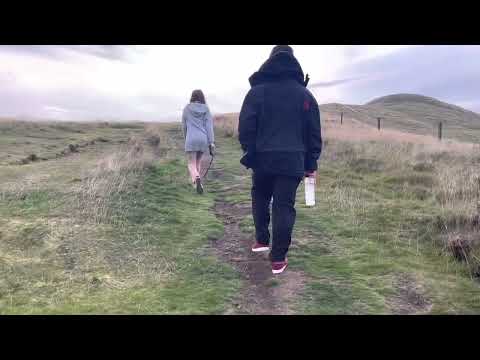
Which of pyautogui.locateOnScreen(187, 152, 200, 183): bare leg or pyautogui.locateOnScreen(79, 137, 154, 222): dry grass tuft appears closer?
pyautogui.locateOnScreen(79, 137, 154, 222): dry grass tuft

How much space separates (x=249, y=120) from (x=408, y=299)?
251 centimetres

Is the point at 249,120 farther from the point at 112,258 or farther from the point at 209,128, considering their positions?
the point at 209,128

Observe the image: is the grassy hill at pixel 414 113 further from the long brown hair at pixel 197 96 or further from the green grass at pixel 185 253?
the green grass at pixel 185 253

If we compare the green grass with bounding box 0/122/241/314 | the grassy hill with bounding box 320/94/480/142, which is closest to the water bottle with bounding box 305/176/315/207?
the green grass with bounding box 0/122/241/314

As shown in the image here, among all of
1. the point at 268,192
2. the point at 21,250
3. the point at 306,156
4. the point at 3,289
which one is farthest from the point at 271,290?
the point at 21,250

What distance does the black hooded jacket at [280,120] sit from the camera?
4711mm

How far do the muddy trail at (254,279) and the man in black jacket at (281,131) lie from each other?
0.22 meters

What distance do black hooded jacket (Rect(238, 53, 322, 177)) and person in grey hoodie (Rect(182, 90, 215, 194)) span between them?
13.8 feet

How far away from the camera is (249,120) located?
4785 mm

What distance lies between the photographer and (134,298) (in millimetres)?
4293

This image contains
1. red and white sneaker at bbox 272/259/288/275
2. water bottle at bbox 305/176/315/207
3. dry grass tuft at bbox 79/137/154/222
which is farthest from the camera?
dry grass tuft at bbox 79/137/154/222

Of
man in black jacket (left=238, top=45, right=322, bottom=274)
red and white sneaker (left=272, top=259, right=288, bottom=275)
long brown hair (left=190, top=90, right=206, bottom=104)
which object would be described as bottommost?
red and white sneaker (left=272, top=259, right=288, bottom=275)

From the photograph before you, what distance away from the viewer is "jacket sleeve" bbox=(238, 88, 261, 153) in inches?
188

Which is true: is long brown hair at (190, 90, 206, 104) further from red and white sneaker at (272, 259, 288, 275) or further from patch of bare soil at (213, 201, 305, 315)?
red and white sneaker at (272, 259, 288, 275)
